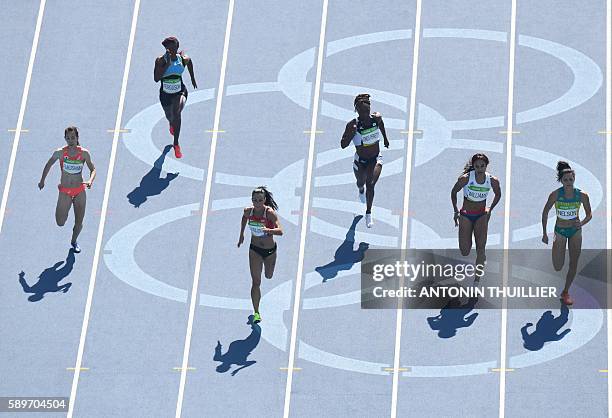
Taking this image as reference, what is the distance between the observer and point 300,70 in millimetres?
34219

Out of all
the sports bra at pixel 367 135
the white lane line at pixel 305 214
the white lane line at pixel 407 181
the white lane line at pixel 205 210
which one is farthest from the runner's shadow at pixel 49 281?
the white lane line at pixel 407 181

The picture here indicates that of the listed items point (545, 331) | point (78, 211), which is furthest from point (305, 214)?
point (545, 331)

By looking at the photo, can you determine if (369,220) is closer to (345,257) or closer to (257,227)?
(345,257)

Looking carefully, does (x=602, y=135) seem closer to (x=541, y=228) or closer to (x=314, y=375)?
(x=541, y=228)

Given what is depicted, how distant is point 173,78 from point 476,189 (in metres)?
6.06

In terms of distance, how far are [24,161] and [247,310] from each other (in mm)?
5417

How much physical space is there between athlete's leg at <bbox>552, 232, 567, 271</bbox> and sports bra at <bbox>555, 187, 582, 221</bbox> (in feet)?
1.56

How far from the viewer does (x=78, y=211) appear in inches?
1223

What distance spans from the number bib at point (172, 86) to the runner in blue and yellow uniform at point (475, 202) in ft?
18.0

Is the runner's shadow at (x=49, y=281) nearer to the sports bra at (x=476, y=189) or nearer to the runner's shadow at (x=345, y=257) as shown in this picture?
the runner's shadow at (x=345, y=257)

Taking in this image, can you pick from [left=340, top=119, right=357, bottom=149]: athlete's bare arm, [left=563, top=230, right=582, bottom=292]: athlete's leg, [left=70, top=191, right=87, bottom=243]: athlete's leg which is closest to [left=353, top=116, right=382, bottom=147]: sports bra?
[left=340, top=119, right=357, bottom=149]: athlete's bare arm

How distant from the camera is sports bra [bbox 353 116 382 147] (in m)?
30.8

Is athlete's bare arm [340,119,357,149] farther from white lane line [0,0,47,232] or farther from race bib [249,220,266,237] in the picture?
white lane line [0,0,47,232]

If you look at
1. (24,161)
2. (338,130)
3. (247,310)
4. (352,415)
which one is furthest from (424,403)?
(24,161)
